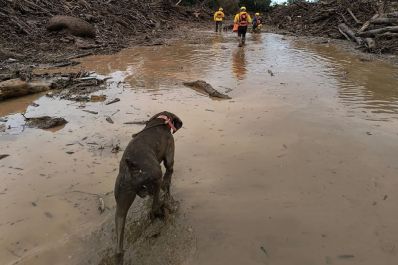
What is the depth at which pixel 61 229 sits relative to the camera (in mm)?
4238

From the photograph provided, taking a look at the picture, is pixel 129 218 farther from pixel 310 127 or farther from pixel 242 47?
pixel 242 47

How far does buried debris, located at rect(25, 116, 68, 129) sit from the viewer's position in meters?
7.08

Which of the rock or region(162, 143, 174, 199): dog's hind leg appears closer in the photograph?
region(162, 143, 174, 199): dog's hind leg

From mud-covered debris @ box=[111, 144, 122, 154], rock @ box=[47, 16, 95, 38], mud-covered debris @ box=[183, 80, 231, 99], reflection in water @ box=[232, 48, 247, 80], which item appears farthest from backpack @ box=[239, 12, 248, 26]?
mud-covered debris @ box=[111, 144, 122, 154]

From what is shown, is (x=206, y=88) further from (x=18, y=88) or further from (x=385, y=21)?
(x=385, y=21)

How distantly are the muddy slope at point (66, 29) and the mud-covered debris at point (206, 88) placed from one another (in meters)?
5.77

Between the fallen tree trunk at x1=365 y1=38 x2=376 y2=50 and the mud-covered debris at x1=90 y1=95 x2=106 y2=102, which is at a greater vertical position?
the mud-covered debris at x1=90 y1=95 x2=106 y2=102

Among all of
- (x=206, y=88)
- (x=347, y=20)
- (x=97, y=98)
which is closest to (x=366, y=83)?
(x=206, y=88)

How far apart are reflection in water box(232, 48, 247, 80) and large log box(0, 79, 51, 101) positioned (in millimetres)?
5130

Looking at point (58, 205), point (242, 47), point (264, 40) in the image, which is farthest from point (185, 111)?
point (264, 40)

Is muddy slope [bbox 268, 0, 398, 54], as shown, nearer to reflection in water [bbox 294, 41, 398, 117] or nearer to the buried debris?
reflection in water [bbox 294, 41, 398, 117]

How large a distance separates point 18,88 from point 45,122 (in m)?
2.25

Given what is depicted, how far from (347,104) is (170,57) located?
25.8 ft

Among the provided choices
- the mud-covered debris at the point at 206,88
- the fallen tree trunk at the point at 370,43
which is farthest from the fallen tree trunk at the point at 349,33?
the mud-covered debris at the point at 206,88
